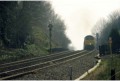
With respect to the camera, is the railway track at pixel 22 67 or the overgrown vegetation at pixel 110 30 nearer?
the railway track at pixel 22 67

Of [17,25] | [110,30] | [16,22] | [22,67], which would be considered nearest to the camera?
[22,67]

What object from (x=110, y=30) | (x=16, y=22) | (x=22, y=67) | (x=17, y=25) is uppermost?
(x=110, y=30)

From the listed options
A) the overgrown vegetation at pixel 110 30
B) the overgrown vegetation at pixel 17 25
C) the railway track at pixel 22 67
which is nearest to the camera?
the railway track at pixel 22 67

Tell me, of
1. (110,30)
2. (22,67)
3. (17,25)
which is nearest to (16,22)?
(17,25)

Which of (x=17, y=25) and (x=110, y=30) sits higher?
(x=110, y=30)

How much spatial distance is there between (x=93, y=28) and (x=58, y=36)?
193 feet

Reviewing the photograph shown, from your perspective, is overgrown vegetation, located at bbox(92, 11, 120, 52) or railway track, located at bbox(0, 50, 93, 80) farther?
overgrown vegetation, located at bbox(92, 11, 120, 52)

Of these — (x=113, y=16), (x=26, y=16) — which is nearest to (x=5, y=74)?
(x=26, y=16)

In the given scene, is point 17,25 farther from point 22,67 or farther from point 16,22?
point 22,67

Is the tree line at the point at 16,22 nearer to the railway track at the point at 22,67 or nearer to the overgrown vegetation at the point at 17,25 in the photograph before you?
the overgrown vegetation at the point at 17,25

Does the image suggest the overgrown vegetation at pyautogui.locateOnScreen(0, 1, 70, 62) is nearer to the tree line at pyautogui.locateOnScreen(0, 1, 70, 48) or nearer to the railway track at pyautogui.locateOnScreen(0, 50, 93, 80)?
the tree line at pyautogui.locateOnScreen(0, 1, 70, 48)

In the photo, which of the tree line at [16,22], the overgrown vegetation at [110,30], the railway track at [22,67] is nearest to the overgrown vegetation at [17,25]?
the tree line at [16,22]

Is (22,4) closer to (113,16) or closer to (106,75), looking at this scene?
(106,75)

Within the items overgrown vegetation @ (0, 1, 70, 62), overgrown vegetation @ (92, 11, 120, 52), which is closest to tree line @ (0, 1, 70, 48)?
overgrown vegetation @ (0, 1, 70, 62)
